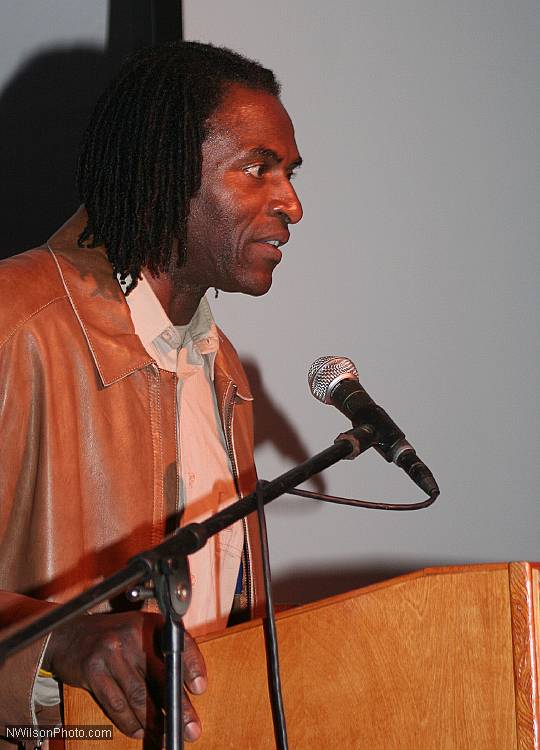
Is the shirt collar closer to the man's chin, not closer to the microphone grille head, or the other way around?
the man's chin

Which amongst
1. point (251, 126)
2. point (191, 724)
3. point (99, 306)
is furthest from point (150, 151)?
point (191, 724)

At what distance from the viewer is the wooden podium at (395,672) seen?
3.61ft

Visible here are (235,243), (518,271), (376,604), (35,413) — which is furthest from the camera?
(518,271)

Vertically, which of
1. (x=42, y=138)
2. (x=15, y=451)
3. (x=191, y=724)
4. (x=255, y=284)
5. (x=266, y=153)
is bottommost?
(x=191, y=724)

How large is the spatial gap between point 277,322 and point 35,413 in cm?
114

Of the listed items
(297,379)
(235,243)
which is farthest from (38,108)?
(235,243)

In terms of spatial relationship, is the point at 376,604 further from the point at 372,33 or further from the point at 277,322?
the point at 372,33

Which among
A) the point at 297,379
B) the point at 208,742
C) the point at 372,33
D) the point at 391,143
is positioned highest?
the point at 372,33

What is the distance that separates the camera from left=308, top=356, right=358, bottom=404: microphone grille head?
4.65 feet

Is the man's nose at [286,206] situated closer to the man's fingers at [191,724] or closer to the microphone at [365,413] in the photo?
the microphone at [365,413]

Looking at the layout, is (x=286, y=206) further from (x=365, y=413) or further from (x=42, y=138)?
(x=42, y=138)

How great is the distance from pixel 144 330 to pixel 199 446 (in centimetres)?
25

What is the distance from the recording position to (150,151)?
1859 millimetres

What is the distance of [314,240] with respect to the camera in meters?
2.78
